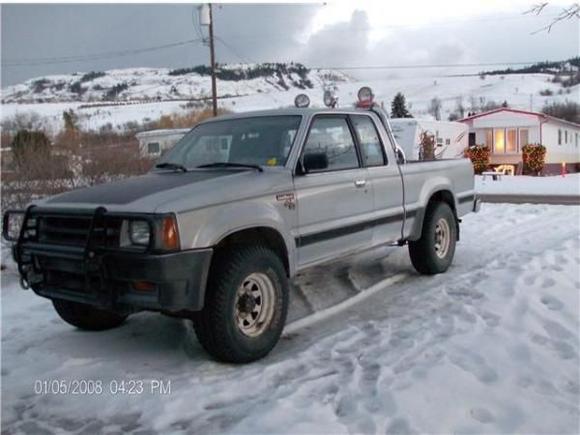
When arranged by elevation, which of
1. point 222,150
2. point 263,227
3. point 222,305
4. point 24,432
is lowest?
Result: point 24,432

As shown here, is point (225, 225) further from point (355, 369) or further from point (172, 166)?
point (172, 166)

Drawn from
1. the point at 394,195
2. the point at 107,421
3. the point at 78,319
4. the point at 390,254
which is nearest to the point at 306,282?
the point at 394,195

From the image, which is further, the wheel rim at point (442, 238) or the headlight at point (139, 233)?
the wheel rim at point (442, 238)

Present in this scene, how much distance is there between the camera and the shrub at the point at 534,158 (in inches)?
1337

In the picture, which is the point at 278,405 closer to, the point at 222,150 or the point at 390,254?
the point at 222,150

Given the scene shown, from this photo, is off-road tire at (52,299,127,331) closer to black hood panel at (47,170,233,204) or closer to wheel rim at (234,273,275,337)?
black hood panel at (47,170,233,204)

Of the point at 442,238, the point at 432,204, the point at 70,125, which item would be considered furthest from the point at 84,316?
the point at 70,125

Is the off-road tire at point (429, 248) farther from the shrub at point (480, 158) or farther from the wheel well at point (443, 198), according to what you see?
the shrub at point (480, 158)

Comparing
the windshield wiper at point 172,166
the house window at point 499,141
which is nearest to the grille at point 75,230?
the windshield wiper at point 172,166

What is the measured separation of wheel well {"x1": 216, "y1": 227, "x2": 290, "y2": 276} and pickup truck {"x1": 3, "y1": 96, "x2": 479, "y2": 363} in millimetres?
11

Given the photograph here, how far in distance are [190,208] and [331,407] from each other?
156cm

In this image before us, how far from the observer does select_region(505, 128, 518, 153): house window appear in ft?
128

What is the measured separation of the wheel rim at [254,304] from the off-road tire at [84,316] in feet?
4.22

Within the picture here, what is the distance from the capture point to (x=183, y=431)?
3.49 metres
